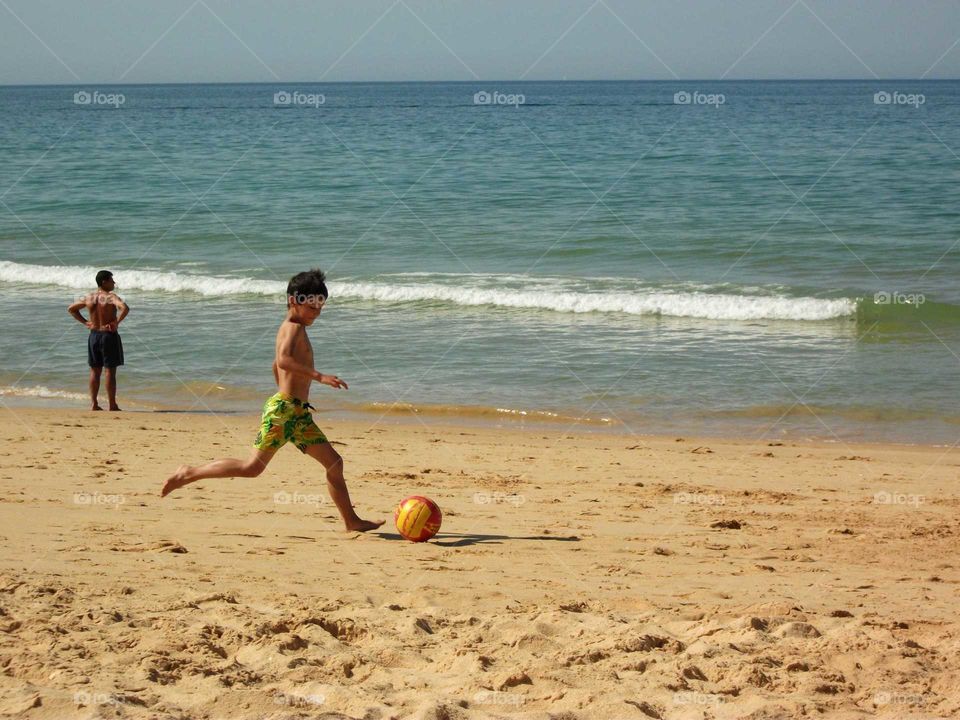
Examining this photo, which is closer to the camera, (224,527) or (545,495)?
(224,527)

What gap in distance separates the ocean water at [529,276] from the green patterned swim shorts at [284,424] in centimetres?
399

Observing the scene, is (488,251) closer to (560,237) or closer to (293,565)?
(560,237)

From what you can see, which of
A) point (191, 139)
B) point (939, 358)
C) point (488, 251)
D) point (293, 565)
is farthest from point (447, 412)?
point (191, 139)

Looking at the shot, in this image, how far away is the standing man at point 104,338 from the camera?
10.1 metres

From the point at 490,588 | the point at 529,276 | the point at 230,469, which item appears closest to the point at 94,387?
the point at 230,469

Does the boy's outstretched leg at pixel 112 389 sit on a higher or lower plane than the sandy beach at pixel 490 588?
higher

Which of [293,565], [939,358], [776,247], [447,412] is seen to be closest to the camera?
[293,565]

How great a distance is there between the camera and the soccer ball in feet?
19.2

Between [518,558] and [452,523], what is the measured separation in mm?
871

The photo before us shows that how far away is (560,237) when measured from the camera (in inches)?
779

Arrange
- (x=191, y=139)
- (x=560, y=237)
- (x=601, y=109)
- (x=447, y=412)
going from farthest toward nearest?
(x=601, y=109) < (x=191, y=139) < (x=560, y=237) < (x=447, y=412)

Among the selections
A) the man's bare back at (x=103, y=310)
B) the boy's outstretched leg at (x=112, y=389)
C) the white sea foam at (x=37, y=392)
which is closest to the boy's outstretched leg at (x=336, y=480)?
the boy's outstretched leg at (x=112, y=389)

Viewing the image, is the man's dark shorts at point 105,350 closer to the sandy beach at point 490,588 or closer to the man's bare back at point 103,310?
the man's bare back at point 103,310

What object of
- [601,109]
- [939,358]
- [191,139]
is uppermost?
[601,109]
